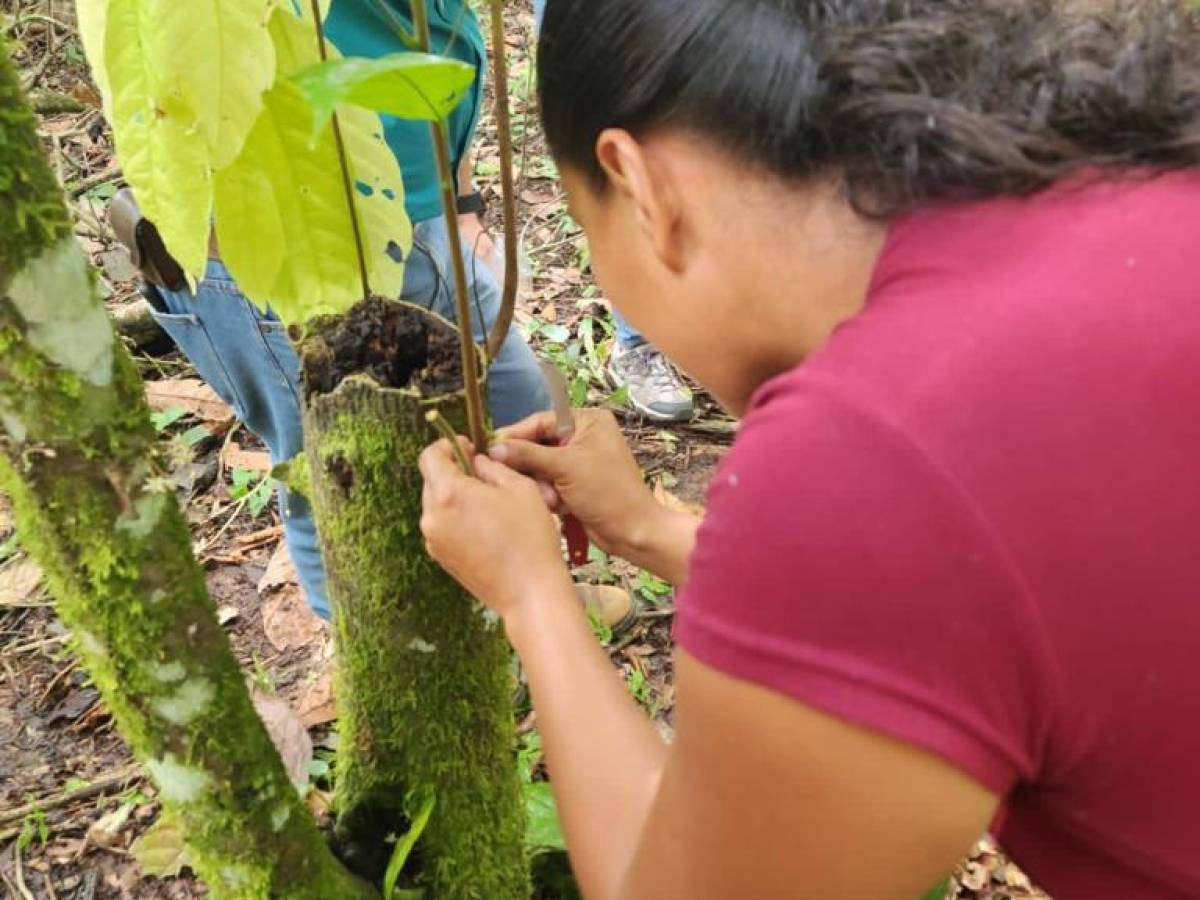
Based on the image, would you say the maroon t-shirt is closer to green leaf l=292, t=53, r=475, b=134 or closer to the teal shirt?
green leaf l=292, t=53, r=475, b=134

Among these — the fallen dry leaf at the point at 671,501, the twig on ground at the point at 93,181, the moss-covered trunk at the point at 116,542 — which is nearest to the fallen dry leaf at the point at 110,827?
the moss-covered trunk at the point at 116,542

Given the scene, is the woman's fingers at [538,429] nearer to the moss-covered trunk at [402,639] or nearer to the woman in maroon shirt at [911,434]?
the moss-covered trunk at [402,639]

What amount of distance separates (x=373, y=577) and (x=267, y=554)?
1555mm

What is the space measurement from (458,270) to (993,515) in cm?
58

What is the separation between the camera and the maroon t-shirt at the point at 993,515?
2.46 feet

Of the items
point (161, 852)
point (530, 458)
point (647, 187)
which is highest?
point (647, 187)

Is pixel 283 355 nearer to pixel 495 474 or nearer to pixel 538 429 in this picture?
pixel 538 429

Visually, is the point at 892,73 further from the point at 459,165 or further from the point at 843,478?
the point at 459,165

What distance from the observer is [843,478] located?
0.75 m

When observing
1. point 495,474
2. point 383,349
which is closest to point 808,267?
point 495,474

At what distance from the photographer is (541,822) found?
1894 millimetres

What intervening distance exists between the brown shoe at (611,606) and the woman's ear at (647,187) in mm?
1502

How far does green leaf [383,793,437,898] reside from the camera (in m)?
1.51

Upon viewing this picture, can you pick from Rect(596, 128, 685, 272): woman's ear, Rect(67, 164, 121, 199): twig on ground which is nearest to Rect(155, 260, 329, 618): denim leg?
Rect(596, 128, 685, 272): woman's ear
